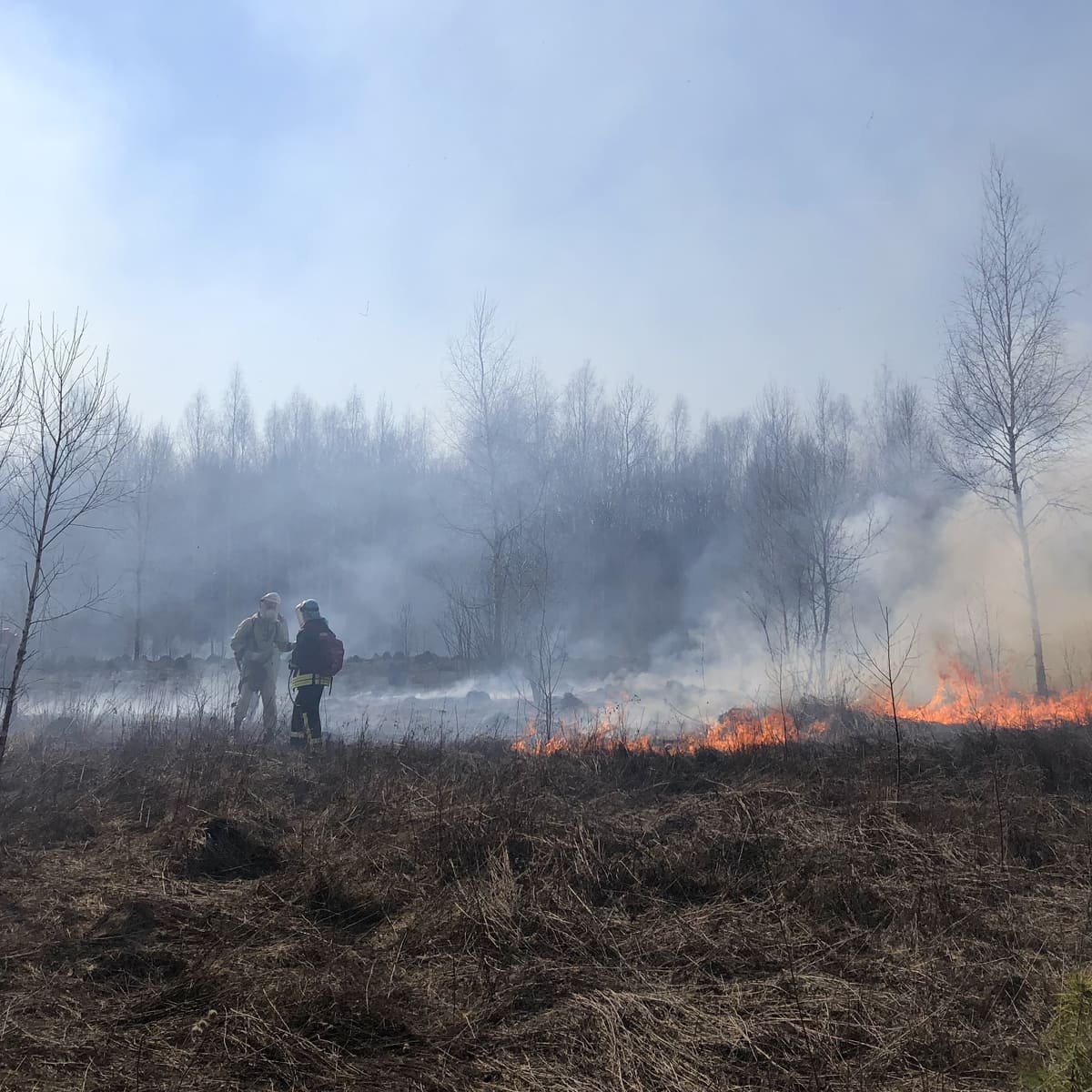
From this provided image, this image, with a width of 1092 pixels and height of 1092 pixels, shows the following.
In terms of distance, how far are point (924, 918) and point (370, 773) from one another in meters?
5.06

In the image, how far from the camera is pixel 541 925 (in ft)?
15.1

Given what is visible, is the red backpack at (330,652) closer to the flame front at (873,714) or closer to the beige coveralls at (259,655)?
the beige coveralls at (259,655)

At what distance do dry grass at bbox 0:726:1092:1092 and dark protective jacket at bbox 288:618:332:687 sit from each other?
240 centimetres

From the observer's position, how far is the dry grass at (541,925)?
3.25 metres

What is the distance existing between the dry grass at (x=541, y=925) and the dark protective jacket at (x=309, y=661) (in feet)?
7.87

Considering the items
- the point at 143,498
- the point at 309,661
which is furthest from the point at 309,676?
the point at 143,498

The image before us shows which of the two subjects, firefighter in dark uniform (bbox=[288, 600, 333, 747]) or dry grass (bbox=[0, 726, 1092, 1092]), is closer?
dry grass (bbox=[0, 726, 1092, 1092])

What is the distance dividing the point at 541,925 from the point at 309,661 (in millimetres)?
6412

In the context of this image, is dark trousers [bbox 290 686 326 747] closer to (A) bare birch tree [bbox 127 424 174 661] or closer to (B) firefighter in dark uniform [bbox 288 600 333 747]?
(B) firefighter in dark uniform [bbox 288 600 333 747]

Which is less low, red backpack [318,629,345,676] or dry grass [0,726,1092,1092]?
red backpack [318,629,345,676]

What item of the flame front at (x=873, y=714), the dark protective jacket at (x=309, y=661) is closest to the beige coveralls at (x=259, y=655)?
the dark protective jacket at (x=309, y=661)

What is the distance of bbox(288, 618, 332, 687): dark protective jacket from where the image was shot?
33.6 feet

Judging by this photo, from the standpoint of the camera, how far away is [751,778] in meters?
7.52

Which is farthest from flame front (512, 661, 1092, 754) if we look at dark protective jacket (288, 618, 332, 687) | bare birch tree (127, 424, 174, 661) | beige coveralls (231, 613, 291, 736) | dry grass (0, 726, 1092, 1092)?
bare birch tree (127, 424, 174, 661)
